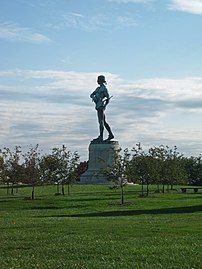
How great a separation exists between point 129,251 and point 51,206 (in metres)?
31.2

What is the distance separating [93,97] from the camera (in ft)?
270

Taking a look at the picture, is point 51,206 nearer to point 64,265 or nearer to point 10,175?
point 10,175

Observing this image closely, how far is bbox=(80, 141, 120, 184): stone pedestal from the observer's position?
265 ft

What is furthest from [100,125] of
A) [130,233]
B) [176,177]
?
[130,233]

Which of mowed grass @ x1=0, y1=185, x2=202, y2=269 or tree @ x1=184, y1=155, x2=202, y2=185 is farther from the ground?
tree @ x1=184, y1=155, x2=202, y2=185

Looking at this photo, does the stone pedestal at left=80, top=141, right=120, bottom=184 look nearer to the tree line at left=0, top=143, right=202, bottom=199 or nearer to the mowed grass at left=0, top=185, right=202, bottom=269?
the tree line at left=0, top=143, right=202, bottom=199

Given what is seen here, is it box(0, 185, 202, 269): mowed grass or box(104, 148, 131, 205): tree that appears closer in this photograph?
box(0, 185, 202, 269): mowed grass

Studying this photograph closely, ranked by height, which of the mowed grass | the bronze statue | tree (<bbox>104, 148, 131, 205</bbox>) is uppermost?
the bronze statue

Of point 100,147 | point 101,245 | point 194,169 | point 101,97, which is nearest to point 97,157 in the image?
point 100,147

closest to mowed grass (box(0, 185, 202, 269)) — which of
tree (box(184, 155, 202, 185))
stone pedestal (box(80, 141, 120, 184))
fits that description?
stone pedestal (box(80, 141, 120, 184))

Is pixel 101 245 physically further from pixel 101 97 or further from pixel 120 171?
pixel 101 97

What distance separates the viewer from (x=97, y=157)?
269ft

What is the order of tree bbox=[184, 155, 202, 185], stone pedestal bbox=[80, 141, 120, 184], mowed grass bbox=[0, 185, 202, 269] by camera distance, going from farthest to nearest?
1. tree bbox=[184, 155, 202, 185]
2. stone pedestal bbox=[80, 141, 120, 184]
3. mowed grass bbox=[0, 185, 202, 269]

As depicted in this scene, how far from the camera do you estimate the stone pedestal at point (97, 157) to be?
80.9 m
